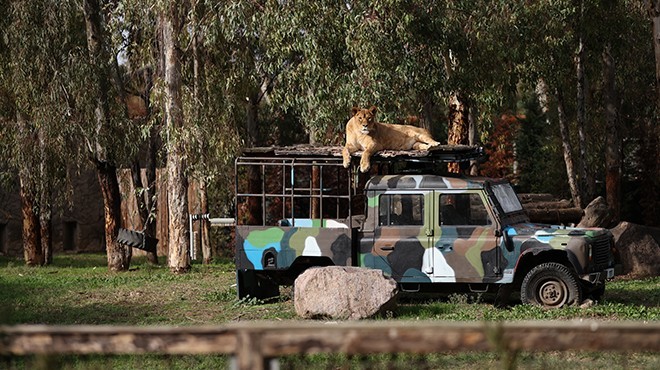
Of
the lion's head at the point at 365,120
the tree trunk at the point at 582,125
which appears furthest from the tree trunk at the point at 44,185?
the tree trunk at the point at 582,125

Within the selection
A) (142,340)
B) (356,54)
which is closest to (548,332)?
(142,340)

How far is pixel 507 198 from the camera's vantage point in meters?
15.7

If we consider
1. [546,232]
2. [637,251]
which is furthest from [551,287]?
[637,251]

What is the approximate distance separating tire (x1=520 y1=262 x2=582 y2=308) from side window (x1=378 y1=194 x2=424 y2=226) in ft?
5.62

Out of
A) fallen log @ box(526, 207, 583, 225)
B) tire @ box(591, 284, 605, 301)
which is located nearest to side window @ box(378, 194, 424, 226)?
tire @ box(591, 284, 605, 301)

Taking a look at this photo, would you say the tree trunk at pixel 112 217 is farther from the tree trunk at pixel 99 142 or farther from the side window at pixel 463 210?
the side window at pixel 463 210

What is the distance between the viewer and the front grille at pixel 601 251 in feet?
48.8

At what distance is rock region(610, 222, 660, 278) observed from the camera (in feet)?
66.5

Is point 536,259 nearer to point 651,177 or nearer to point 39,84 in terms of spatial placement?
point 39,84

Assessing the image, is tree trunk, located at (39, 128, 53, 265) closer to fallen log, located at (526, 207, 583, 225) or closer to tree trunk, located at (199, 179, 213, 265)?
tree trunk, located at (199, 179, 213, 265)

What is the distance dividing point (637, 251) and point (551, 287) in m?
6.26

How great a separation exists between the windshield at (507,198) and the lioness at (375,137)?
109cm

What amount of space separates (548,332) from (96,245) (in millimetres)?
31455

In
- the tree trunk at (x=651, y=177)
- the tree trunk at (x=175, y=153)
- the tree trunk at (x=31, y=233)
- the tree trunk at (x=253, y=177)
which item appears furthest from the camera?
the tree trunk at (x=651, y=177)
